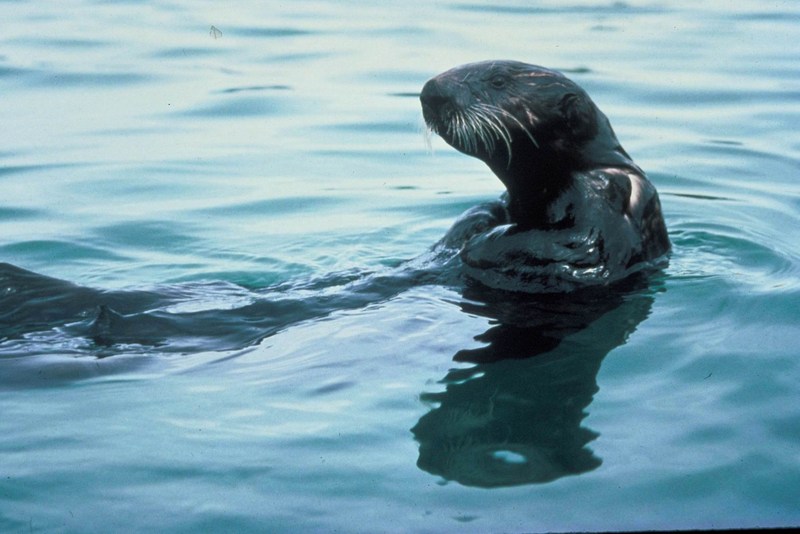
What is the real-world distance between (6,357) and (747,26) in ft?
32.1

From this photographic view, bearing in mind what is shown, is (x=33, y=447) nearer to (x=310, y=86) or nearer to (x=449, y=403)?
(x=449, y=403)

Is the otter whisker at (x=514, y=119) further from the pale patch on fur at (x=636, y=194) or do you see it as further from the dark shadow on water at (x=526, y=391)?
the dark shadow on water at (x=526, y=391)

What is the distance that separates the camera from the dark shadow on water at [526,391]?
3359 mm

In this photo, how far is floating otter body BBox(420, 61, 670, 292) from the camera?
4.34 m

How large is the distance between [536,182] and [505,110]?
0.31m

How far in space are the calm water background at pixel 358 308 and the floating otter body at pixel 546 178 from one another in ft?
0.75

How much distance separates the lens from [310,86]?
30.9 ft

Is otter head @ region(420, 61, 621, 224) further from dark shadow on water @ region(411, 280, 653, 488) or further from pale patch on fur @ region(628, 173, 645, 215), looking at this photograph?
dark shadow on water @ region(411, 280, 653, 488)

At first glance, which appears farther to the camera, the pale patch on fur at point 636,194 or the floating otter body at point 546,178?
the pale patch on fur at point 636,194

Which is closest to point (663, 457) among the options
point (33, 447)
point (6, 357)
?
point (33, 447)

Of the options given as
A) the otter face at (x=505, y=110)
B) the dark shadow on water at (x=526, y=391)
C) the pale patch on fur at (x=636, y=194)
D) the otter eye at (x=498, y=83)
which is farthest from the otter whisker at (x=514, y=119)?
the dark shadow on water at (x=526, y=391)

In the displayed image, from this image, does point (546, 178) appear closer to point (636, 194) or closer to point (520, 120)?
point (520, 120)

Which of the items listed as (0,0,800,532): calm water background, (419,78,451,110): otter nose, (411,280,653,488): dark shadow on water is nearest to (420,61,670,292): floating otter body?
(419,78,451,110): otter nose

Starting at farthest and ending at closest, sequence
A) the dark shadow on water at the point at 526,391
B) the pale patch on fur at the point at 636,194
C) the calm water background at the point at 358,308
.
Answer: the pale patch on fur at the point at 636,194 → the dark shadow on water at the point at 526,391 → the calm water background at the point at 358,308
